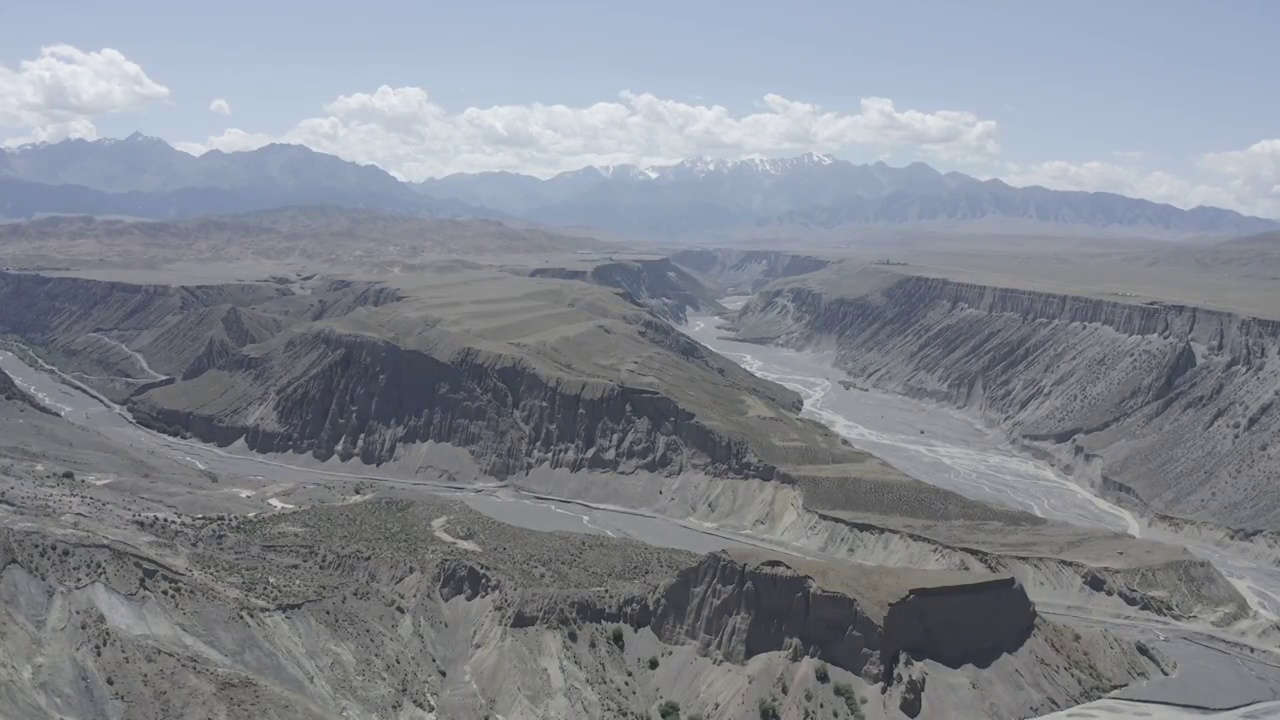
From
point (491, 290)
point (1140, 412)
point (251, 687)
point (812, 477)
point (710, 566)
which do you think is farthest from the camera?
point (491, 290)

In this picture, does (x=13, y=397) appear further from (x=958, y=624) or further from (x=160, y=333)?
(x=958, y=624)

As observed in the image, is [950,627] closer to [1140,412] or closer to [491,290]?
[1140,412]

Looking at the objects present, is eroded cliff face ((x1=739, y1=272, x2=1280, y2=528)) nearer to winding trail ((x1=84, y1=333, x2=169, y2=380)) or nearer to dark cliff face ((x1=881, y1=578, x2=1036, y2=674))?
dark cliff face ((x1=881, y1=578, x2=1036, y2=674))

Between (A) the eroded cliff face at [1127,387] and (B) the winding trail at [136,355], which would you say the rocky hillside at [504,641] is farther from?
(B) the winding trail at [136,355]

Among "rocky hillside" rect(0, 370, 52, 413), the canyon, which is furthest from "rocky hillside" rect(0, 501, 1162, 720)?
"rocky hillside" rect(0, 370, 52, 413)

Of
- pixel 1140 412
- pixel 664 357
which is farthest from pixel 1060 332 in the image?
pixel 664 357
